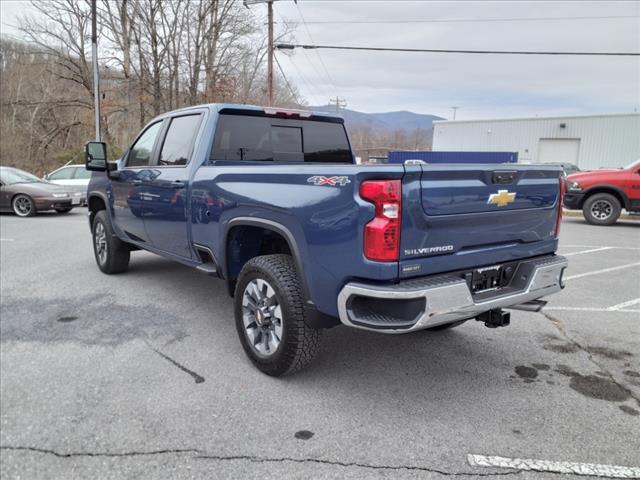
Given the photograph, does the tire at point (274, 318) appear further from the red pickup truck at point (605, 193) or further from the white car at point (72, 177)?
the white car at point (72, 177)

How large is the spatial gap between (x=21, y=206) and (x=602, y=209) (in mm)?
Result: 15463

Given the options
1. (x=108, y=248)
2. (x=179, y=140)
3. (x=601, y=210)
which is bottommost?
(x=108, y=248)

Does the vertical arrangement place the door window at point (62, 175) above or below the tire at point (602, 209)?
above

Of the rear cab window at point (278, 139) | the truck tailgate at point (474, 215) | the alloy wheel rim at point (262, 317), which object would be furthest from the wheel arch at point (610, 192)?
the alloy wheel rim at point (262, 317)

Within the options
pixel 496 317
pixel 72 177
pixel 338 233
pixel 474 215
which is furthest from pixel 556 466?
pixel 72 177

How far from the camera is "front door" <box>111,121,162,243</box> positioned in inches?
205

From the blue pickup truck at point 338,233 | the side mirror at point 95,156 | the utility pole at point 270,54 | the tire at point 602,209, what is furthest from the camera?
the utility pole at point 270,54

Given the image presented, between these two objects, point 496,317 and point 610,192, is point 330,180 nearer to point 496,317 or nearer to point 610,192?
point 496,317

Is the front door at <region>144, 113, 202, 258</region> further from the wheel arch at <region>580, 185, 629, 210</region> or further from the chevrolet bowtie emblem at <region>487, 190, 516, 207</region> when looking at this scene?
the wheel arch at <region>580, 185, 629, 210</region>

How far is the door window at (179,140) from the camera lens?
4.54 metres

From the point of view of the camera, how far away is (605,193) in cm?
1238

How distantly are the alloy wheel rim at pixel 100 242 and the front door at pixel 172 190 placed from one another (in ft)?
5.39

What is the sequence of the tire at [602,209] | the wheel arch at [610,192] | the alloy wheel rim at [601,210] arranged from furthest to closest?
the alloy wheel rim at [601,210]
the tire at [602,209]
the wheel arch at [610,192]

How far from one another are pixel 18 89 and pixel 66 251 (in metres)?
28.5
